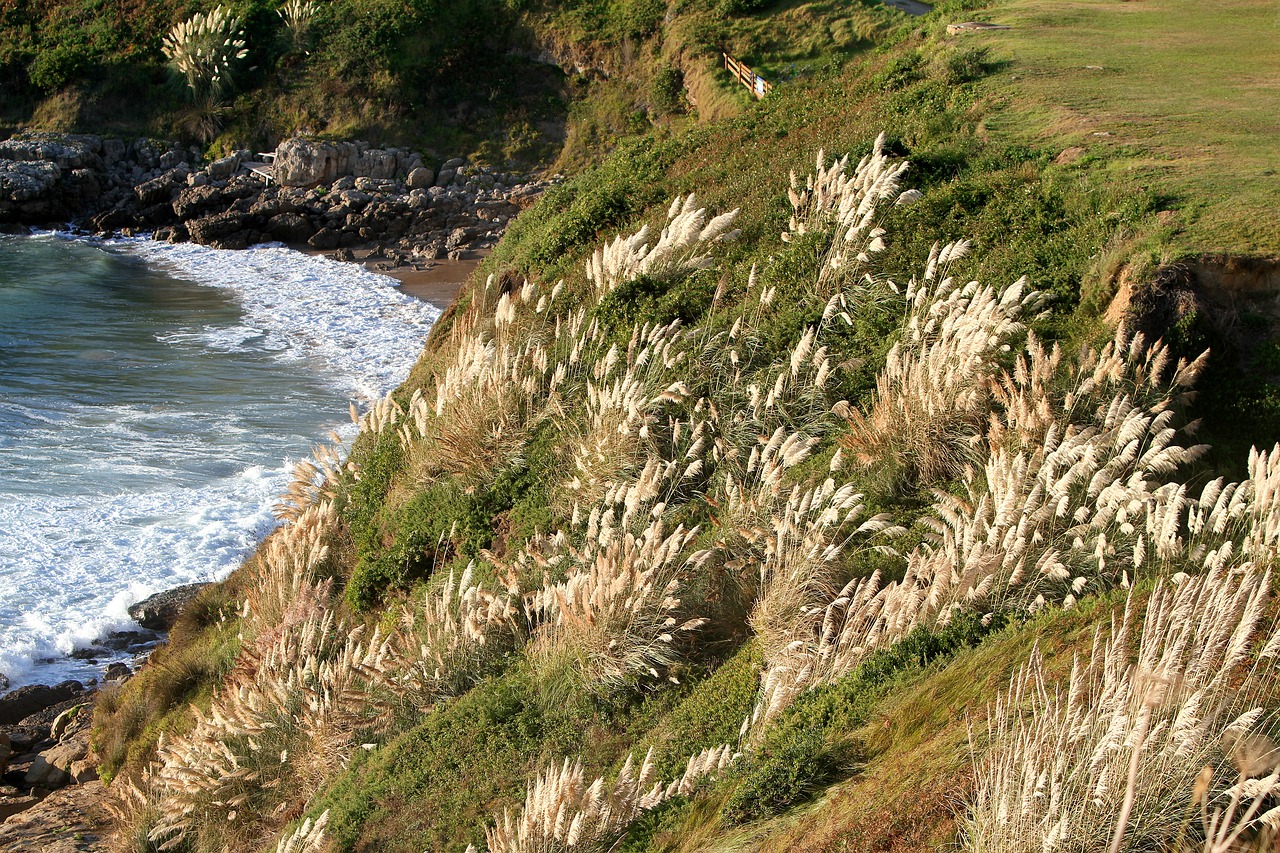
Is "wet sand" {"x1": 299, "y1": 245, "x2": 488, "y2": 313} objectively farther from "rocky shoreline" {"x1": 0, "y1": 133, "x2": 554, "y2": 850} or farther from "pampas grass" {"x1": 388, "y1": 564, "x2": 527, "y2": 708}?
"pampas grass" {"x1": 388, "y1": 564, "x2": 527, "y2": 708}

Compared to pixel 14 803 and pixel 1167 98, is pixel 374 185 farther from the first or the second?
pixel 14 803

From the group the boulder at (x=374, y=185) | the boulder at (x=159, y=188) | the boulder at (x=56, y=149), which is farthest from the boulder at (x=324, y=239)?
the boulder at (x=56, y=149)

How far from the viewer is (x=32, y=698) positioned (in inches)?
412

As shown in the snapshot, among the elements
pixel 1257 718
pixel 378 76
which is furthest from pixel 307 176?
pixel 1257 718

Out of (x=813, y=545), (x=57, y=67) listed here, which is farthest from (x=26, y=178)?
(x=813, y=545)

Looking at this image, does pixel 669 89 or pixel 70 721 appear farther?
pixel 669 89

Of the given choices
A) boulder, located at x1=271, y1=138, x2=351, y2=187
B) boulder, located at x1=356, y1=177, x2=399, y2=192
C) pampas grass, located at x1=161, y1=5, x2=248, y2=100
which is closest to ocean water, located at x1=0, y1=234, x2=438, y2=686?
boulder, located at x1=356, y1=177, x2=399, y2=192

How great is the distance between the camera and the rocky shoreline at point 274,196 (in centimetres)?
3188

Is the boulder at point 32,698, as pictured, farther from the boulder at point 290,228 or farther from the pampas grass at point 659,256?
the boulder at point 290,228

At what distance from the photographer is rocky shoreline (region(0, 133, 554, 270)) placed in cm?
3188

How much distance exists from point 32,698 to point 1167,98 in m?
14.5

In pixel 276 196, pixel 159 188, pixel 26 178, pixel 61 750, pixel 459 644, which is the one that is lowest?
pixel 61 750

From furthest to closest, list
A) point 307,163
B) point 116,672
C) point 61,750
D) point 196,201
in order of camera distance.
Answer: point 307,163 < point 196,201 < point 116,672 < point 61,750

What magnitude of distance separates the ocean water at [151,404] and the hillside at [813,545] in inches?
99.0
